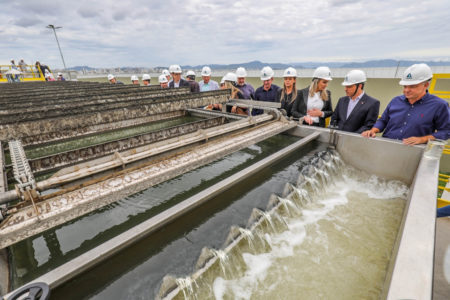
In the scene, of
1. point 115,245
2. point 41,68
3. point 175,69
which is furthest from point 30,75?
point 115,245

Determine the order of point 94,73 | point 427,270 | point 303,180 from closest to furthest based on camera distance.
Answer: point 427,270 → point 303,180 → point 94,73

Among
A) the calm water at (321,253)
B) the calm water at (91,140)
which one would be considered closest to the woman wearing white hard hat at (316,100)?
the calm water at (321,253)

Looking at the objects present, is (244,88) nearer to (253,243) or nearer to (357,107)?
(357,107)

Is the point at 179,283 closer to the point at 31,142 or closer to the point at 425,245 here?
the point at 425,245

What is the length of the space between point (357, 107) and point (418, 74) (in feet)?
3.02

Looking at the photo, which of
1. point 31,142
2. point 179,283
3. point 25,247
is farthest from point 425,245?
point 31,142

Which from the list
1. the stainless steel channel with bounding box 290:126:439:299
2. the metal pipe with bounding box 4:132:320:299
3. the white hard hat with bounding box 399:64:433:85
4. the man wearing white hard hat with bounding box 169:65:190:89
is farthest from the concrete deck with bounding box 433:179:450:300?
the man wearing white hard hat with bounding box 169:65:190:89

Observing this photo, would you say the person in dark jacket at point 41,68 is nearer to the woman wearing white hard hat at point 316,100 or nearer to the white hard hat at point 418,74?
the woman wearing white hard hat at point 316,100

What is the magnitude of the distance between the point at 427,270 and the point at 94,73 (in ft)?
98.9

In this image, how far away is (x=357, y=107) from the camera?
3.51 metres

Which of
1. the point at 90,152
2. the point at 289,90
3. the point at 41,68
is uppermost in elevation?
the point at 41,68

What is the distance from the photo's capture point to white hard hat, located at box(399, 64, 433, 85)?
8.51 ft

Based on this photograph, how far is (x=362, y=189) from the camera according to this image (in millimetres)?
3115

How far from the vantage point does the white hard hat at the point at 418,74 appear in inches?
102
